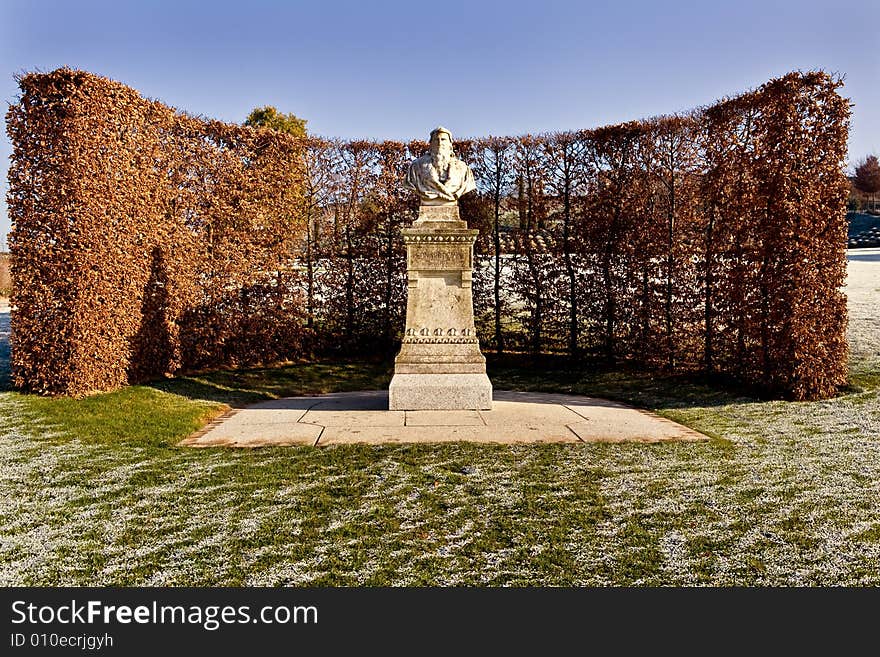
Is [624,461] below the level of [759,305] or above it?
below

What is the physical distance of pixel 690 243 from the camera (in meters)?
9.76

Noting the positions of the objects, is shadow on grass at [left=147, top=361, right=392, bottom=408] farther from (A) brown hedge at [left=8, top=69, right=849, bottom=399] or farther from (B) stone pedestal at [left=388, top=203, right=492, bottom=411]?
(B) stone pedestal at [left=388, top=203, right=492, bottom=411]

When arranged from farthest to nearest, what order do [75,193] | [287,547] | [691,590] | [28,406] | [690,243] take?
[690,243] → [75,193] → [28,406] → [287,547] → [691,590]

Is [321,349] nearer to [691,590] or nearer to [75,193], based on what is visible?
[75,193]

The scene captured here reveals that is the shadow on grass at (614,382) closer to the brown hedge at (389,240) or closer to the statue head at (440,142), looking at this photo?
the brown hedge at (389,240)

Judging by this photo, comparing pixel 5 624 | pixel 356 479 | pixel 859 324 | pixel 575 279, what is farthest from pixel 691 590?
pixel 859 324

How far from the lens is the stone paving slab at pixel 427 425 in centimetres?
625

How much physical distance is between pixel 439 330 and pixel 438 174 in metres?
1.97

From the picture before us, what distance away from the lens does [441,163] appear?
25.4ft

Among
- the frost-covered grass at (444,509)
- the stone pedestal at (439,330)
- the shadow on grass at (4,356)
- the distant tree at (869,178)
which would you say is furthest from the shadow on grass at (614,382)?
the distant tree at (869,178)

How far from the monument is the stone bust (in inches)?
0.5

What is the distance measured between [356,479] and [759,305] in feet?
20.6

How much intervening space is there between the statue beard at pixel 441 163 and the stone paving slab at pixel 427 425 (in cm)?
297

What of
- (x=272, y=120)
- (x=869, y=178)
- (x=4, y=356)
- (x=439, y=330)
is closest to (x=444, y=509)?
(x=439, y=330)
